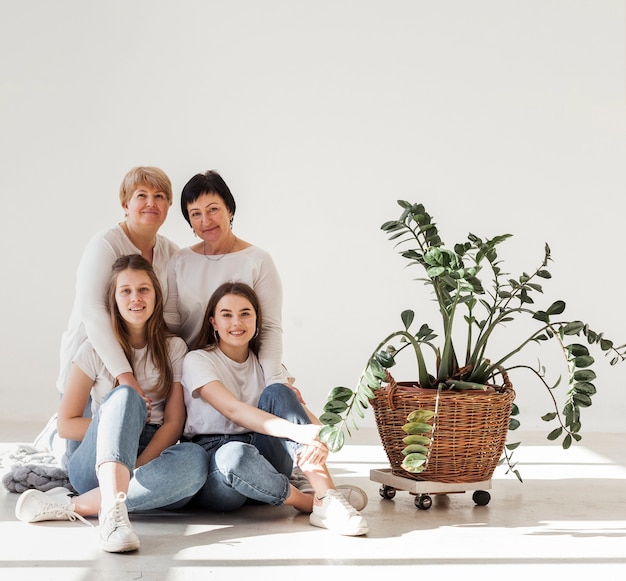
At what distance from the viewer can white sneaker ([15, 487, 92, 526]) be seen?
2.77 m

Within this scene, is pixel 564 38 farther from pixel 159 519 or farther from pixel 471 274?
pixel 159 519

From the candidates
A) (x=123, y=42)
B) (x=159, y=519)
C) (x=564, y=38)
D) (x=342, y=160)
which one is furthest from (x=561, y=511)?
(x=123, y=42)

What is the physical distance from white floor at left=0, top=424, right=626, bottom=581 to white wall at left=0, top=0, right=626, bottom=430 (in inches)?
88.6

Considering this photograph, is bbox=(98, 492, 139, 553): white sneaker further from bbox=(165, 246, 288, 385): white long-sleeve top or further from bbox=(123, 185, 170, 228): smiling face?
bbox=(123, 185, 170, 228): smiling face

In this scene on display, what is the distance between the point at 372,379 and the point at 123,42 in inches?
133

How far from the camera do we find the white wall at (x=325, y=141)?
5488mm

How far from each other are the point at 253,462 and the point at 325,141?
3.06 m

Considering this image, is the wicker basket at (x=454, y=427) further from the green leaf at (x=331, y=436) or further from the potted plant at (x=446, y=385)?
the green leaf at (x=331, y=436)

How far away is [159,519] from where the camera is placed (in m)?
2.88

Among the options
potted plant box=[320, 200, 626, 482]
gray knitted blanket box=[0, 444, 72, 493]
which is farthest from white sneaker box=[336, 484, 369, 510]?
gray knitted blanket box=[0, 444, 72, 493]

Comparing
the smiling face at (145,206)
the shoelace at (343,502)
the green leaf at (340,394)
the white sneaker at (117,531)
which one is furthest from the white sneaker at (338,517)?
the smiling face at (145,206)

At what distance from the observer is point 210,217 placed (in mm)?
3348

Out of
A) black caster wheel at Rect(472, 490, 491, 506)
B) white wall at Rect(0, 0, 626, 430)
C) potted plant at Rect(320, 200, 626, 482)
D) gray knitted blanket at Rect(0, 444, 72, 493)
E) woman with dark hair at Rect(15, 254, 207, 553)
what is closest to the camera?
woman with dark hair at Rect(15, 254, 207, 553)

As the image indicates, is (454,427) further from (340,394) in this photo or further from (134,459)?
(134,459)
